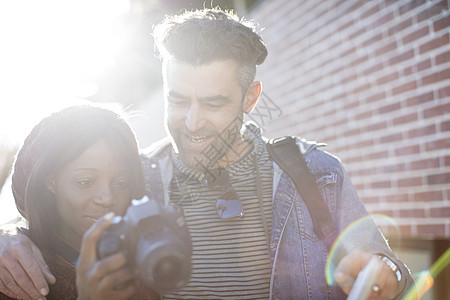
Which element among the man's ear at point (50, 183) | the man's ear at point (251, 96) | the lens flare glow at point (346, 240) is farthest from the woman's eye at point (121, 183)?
the lens flare glow at point (346, 240)

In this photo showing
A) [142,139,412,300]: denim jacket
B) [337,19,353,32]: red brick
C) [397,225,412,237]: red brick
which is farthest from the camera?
[337,19,353,32]: red brick

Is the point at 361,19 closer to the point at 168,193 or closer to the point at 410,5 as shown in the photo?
the point at 410,5

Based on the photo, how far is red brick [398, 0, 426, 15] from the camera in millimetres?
3797

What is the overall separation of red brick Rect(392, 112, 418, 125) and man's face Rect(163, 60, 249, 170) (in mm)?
1698

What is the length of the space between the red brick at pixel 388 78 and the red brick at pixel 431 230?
4.36 ft

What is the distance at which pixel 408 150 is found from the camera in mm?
3926

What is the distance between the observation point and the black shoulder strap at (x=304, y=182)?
2.77 m

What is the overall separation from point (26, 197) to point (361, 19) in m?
3.55

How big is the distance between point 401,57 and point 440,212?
1386 millimetres

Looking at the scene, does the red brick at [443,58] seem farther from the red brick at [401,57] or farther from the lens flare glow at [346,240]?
the lens flare glow at [346,240]

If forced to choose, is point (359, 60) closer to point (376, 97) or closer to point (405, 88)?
point (376, 97)

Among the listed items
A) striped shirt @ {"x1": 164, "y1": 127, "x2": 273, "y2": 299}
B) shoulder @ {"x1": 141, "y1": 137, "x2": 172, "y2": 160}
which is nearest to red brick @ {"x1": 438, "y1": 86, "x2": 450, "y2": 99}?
striped shirt @ {"x1": 164, "y1": 127, "x2": 273, "y2": 299}

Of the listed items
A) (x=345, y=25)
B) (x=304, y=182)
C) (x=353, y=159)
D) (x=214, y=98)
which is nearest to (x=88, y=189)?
(x=214, y=98)

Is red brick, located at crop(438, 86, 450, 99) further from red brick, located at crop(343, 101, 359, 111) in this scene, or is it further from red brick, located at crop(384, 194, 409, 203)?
red brick, located at crop(343, 101, 359, 111)
